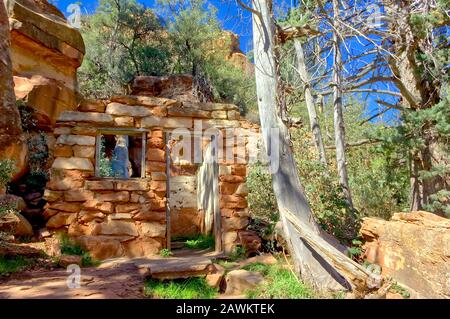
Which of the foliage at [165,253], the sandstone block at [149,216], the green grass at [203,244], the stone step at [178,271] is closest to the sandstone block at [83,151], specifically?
the sandstone block at [149,216]

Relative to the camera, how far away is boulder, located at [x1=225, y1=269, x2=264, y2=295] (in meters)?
4.25

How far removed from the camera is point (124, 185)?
5.86 m

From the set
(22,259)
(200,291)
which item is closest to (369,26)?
(200,291)

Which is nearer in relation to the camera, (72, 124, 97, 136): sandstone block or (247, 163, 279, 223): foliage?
(72, 124, 97, 136): sandstone block

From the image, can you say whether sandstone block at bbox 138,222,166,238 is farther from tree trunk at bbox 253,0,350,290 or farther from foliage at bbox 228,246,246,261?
tree trunk at bbox 253,0,350,290

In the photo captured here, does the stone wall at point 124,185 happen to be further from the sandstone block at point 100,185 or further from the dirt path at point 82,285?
the dirt path at point 82,285

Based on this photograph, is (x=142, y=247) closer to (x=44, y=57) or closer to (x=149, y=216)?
(x=149, y=216)

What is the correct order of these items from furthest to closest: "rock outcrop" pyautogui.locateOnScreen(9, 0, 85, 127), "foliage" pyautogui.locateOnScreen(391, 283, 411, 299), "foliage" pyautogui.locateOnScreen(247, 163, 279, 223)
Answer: "rock outcrop" pyautogui.locateOnScreen(9, 0, 85, 127), "foliage" pyautogui.locateOnScreen(247, 163, 279, 223), "foliage" pyautogui.locateOnScreen(391, 283, 411, 299)

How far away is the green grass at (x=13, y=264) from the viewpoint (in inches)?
177

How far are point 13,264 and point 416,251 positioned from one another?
5.60 metres

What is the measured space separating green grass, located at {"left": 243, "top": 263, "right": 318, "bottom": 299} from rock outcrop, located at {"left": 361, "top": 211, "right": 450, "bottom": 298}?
1.36 m

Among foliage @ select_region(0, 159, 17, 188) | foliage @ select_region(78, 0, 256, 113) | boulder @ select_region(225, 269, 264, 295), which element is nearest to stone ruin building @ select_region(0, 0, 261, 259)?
foliage @ select_region(0, 159, 17, 188)

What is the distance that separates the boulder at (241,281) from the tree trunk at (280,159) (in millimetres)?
596

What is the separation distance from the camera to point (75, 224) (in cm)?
559
